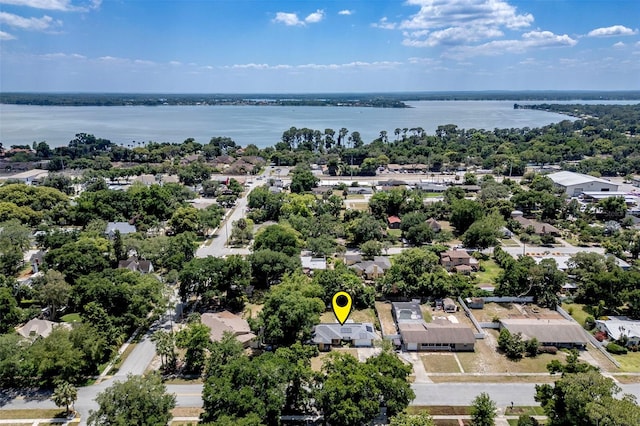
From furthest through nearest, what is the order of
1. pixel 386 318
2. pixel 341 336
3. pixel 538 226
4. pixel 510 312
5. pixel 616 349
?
1. pixel 538 226
2. pixel 510 312
3. pixel 386 318
4. pixel 341 336
5. pixel 616 349

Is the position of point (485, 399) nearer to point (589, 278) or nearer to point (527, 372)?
point (527, 372)

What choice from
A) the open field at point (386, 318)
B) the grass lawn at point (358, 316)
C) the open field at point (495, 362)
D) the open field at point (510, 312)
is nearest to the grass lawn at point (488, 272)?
the open field at point (510, 312)

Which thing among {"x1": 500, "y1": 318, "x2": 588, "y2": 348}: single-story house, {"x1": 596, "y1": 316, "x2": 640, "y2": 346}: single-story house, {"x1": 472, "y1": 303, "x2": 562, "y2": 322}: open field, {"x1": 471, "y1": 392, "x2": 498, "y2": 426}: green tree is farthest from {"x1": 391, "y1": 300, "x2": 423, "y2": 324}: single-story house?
{"x1": 596, "y1": 316, "x2": 640, "y2": 346}: single-story house

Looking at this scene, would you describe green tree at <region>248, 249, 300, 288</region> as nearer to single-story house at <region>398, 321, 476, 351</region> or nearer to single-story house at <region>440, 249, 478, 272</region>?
single-story house at <region>398, 321, 476, 351</region>

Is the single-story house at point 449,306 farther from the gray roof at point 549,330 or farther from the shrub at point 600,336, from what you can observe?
the shrub at point 600,336

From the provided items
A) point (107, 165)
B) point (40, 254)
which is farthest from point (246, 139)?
point (40, 254)

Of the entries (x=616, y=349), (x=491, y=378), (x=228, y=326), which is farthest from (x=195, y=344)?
(x=616, y=349)

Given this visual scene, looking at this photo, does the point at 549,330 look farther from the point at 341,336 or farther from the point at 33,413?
the point at 33,413
